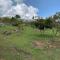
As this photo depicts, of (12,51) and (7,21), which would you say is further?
(7,21)

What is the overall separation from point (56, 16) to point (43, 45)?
8718 mm

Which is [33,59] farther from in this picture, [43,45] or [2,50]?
[43,45]

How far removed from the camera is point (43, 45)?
1384cm

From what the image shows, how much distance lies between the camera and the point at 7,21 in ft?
90.7

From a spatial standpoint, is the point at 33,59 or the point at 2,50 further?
the point at 2,50

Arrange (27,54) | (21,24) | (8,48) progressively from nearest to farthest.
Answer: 1. (27,54)
2. (8,48)
3. (21,24)

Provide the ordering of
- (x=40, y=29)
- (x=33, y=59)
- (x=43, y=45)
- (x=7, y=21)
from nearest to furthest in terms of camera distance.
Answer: (x=33, y=59)
(x=43, y=45)
(x=40, y=29)
(x=7, y=21)

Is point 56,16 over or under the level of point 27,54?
over

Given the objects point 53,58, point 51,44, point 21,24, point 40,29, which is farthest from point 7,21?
point 53,58

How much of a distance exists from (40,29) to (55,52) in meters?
9.78

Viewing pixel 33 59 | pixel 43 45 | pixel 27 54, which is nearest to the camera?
pixel 33 59

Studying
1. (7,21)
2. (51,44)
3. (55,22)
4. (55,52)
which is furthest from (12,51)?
(7,21)

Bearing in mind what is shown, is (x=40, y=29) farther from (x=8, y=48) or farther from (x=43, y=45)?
(x=8, y=48)

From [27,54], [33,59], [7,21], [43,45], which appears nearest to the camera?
[33,59]
